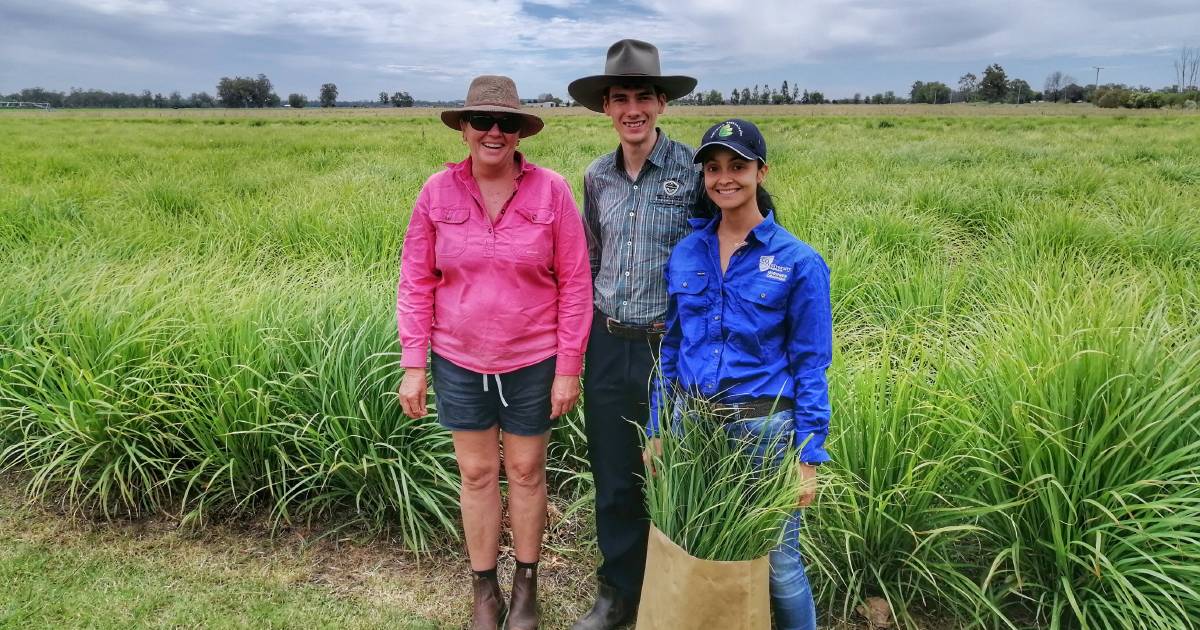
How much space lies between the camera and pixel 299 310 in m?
3.65

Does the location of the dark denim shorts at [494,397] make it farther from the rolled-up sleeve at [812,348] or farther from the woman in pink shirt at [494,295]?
the rolled-up sleeve at [812,348]

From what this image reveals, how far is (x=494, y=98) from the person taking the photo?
82.3 inches

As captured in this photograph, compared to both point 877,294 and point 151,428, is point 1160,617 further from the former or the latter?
point 151,428

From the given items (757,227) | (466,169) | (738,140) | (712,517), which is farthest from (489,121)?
(712,517)

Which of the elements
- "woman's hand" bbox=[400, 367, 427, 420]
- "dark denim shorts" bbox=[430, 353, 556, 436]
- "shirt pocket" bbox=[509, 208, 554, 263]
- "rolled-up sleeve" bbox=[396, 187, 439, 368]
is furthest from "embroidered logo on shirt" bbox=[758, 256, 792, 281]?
"woman's hand" bbox=[400, 367, 427, 420]

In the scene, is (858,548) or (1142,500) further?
(858,548)

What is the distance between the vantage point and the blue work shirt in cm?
181

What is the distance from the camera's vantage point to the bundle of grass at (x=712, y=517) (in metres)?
1.68

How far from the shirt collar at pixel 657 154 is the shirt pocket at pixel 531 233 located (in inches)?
11.6

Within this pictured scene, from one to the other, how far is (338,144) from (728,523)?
19738mm

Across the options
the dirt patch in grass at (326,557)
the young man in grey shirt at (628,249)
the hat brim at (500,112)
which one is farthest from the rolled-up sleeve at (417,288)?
the dirt patch in grass at (326,557)

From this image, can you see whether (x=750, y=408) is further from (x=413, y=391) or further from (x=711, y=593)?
(x=413, y=391)

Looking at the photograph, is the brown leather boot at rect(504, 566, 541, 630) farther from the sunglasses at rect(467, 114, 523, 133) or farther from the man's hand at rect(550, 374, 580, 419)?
the sunglasses at rect(467, 114, 523, 133)

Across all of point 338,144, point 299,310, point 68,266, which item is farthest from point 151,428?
point 338,144
